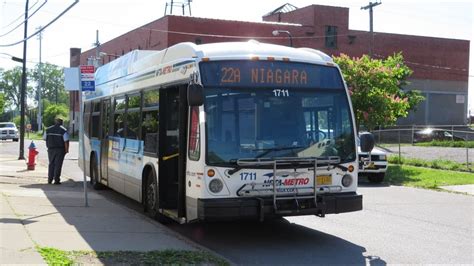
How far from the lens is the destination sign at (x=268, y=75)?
8.25m

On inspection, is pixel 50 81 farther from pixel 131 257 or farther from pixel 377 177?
pixel 131 257

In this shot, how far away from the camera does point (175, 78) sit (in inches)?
361

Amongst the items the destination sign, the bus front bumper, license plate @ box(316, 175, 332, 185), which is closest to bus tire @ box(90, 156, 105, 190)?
the destination sign

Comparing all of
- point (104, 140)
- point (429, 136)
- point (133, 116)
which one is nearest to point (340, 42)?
point (429, 136)

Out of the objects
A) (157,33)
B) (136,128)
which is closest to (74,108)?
(157,33)

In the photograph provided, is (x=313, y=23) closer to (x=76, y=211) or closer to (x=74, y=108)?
(x=74, y=108)

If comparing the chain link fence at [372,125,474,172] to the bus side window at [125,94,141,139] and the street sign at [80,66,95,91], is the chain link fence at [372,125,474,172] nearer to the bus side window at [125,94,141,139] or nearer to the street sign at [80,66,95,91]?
the bus side window at [125,94,141,139]

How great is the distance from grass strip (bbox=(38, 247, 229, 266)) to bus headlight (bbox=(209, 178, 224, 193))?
0.89 meters

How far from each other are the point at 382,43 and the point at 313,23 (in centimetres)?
966

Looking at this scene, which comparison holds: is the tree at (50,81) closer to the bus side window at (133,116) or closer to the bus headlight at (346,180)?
the bus side window at (133,116)

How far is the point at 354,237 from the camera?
9.17 m

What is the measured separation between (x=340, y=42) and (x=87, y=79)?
1937 inches

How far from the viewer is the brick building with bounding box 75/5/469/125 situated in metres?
52.2

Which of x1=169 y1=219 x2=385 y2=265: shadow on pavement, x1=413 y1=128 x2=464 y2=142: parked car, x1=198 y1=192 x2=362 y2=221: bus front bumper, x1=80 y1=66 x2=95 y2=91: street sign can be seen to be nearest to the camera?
x1=169 y1=219 x2=385 y2=265: shadow on pavement
